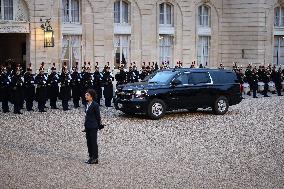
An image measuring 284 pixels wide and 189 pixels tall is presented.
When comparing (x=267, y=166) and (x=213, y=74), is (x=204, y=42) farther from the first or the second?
(x=267, y=166)

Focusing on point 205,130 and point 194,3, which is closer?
point 205,130

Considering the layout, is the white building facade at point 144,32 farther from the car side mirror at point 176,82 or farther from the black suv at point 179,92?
the car side mirror at point 176,82

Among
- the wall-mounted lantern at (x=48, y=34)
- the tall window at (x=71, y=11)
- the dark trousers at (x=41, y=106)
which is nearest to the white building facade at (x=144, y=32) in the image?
the tall window at (x=71, y=11)

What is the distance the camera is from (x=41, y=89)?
76.7ft

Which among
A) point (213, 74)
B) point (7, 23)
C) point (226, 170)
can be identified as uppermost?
point (7, 23)

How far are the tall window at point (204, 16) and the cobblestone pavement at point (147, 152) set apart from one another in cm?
1632

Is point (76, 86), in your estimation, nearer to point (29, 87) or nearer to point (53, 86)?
point (53, 86)

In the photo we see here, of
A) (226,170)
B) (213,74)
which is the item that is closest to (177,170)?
(226,170)

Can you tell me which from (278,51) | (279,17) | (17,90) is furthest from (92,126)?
(279,17)

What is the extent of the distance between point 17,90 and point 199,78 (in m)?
7.53

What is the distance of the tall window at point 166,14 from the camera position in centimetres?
3566

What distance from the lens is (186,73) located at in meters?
22.1

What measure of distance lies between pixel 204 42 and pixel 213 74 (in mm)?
15189

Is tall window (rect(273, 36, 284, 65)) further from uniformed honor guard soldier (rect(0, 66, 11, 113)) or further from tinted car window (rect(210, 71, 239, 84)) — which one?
uniformed honor guard soldier (rect(0, 66, 11, 113))
